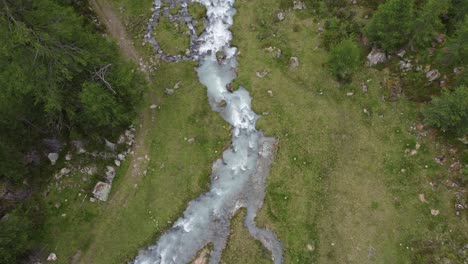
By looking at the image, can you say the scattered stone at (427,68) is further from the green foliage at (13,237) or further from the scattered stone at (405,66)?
the green foliage at (13,237)

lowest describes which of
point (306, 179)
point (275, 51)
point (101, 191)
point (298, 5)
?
point (306, 179)

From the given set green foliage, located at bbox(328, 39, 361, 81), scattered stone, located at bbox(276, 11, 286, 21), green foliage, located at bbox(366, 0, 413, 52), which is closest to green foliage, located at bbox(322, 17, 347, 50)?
green foliage, located at bbox(366, 0, 413, 52)

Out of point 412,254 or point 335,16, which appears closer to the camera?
point 412,254

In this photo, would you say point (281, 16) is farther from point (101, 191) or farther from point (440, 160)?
point (101, 191)

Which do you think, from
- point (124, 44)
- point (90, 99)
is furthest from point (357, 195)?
point (124, 44)

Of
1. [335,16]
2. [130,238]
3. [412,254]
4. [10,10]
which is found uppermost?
[10,10]

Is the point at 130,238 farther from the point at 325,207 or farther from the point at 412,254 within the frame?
the point at 412,254

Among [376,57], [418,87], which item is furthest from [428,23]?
[418,87]
